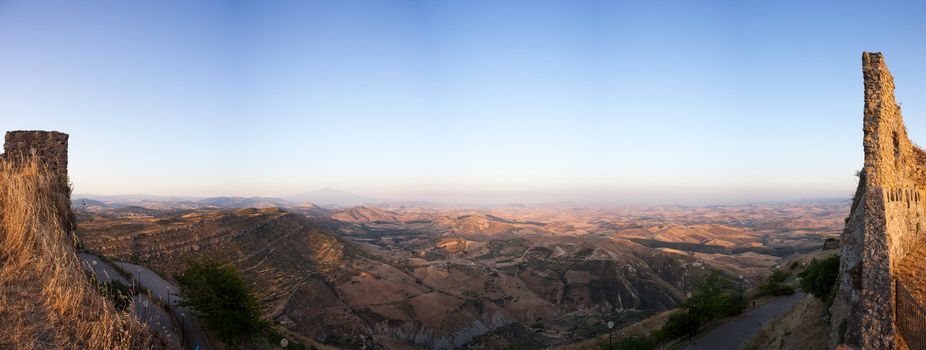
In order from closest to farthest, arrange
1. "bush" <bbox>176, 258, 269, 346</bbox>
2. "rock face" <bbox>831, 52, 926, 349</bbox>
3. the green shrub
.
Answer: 1. "rock face" <bbox>831, 52, 926, 349</bbox>
2. "bush" <bbox>176, 258, 269, 346</bbox>
3. the green shrub

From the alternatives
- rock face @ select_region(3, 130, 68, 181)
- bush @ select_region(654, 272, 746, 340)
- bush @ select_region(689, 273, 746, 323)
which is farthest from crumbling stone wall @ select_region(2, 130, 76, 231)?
bush @ select_region(689, 273, 746, 323)

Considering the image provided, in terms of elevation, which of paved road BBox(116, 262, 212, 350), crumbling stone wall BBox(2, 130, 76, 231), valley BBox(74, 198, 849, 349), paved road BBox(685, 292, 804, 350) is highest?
crumbling stone wall BBox(2, 130, 76, 231)

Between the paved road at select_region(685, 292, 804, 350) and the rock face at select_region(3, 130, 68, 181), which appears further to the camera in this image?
the paved road at select_region(685, 292, 804, 350)

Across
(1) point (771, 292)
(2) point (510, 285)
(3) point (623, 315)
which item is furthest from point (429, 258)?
(1) point (771, 292)

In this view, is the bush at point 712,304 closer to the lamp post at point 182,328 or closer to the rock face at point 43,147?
the lamp post at point 182,328

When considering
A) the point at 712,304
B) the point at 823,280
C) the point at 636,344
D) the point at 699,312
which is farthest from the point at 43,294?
the point at 712,304

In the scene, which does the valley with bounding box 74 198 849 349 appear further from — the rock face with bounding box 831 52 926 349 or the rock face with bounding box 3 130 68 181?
the rock face with bounding box 831 52 926 349
